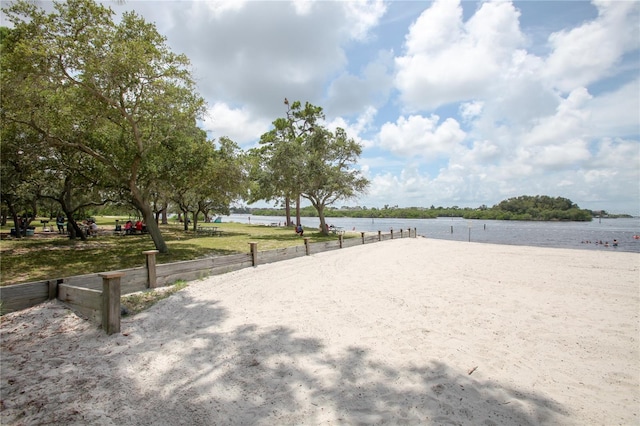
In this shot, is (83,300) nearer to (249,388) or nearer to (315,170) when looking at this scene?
(249,388)

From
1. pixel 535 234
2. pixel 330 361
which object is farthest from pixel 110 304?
pixel 535 234

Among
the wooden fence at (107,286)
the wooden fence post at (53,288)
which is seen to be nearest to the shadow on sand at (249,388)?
the wooden fence at (107,286)

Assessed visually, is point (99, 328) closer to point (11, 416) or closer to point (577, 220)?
point (11, 416)

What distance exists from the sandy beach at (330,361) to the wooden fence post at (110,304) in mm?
173

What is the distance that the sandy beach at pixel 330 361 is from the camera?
314cm

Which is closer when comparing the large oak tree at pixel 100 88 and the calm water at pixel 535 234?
the large oak tree at pixel 100 88

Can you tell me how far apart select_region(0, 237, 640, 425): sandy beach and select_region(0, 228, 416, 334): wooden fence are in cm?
23

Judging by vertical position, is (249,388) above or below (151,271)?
below

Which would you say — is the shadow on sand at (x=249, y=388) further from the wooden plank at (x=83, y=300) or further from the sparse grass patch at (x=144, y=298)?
the sparse grass patch at (x=144, y=298)

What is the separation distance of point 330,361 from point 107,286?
11.4 ft

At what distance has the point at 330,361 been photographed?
417 cm

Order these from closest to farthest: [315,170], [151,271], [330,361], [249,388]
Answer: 1. [249,388]
2. [330,361]
3. [151,271]
4. [315,170]

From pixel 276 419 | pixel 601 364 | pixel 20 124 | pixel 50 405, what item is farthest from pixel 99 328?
pixel 20 124

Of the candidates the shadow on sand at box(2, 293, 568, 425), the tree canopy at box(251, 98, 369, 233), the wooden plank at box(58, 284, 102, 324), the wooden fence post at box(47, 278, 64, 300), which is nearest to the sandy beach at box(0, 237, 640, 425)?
the shadow on sand at box(2, 293, 568, 425)
